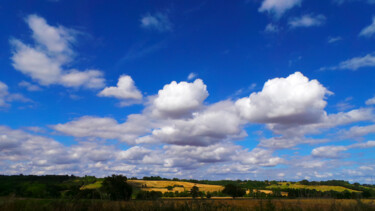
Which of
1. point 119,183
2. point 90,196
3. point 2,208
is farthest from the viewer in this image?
point 119,183

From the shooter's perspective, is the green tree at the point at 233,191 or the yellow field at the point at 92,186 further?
the green tree at the point at 233,191

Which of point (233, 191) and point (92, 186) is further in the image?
point (92, 186)

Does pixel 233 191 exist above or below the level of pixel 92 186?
below

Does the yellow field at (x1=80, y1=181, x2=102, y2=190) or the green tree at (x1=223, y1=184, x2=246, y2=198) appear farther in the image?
the green tree at (x1=223, y1=184, x2=246, y2=198)

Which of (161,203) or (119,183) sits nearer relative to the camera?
(161,203)

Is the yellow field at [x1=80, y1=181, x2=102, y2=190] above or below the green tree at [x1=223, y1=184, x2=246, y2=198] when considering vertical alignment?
above

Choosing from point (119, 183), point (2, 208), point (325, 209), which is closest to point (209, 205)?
point (325, 209)

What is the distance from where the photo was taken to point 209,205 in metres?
10.4

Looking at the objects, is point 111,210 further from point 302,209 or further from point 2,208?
point 302,209

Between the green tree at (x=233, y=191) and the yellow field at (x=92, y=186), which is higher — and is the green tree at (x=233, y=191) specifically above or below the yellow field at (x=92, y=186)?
below

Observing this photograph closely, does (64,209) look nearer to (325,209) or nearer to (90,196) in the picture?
(90,196)

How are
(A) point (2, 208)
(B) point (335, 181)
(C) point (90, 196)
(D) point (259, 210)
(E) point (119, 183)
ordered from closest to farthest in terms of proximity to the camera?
(A) point (2, 208), (D) point (259, 210), (C) point (90, 196), (E) point (119, 183), (B) point (335, 181)

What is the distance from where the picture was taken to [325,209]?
1128cm

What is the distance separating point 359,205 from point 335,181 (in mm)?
204431
